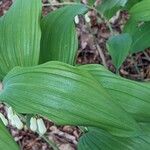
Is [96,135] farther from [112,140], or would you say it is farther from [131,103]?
[131,103]

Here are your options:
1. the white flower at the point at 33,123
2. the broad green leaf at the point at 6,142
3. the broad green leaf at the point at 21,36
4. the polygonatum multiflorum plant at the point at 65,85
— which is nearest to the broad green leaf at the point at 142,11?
the polygonatum multiflorum plant at the point at 65,85

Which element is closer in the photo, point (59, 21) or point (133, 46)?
point (59, 21)

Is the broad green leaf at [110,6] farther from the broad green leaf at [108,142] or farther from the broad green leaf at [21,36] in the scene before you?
the broad green leaf at [108,142]

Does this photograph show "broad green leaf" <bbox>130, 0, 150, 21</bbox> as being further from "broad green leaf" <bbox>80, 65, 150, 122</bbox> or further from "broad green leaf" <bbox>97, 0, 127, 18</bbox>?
"broad green leaf" <bbox>80, 65, 150, 122</bbox>

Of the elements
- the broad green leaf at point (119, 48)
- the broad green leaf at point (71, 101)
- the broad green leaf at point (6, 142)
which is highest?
the broad green leaf at point (71, 101)

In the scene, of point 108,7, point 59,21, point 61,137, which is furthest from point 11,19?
point 61,137

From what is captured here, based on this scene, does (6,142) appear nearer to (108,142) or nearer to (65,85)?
(65,85)

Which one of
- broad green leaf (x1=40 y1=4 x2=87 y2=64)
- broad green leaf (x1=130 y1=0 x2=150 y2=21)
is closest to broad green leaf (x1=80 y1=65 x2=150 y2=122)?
broad green leaf (x1=40 y1=4 x2=87 y2=64)
